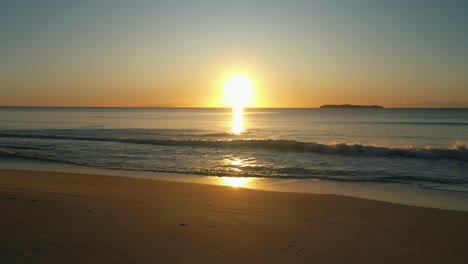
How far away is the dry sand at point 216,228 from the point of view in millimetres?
5633

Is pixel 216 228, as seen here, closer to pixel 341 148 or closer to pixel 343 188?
pixel 343 188

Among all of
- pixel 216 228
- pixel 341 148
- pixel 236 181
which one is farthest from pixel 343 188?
pixel 341 148

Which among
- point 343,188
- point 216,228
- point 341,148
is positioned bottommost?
point 343,188

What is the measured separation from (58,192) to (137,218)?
3.76m

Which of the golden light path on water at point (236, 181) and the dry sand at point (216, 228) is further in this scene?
the golden light path on water at point (236, 181)

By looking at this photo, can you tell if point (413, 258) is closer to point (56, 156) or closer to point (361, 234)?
point (361, 234)

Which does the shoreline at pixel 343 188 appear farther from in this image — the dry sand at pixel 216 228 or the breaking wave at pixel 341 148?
the breaking wave at pixel 341 148

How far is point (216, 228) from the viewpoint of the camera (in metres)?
6.98

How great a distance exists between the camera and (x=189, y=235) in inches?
256

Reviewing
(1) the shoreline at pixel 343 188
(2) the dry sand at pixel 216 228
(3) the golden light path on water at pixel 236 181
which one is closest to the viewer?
(2) the dry sand at pixel 216 228

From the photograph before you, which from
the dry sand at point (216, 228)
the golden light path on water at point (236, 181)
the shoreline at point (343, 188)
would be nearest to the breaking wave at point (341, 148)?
the shoreline at point (343, 188)

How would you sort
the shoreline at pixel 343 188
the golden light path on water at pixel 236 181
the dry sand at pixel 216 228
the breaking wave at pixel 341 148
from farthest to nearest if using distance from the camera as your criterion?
1. the breaking wave at pixel 341 148
2. the golden light path on water at pixel 236 181
3. the shoreline at pixel 343 188
4. the dry sand at pixel 216 228

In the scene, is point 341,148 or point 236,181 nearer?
point 236,181

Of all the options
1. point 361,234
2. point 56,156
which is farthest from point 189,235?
point 56,156
